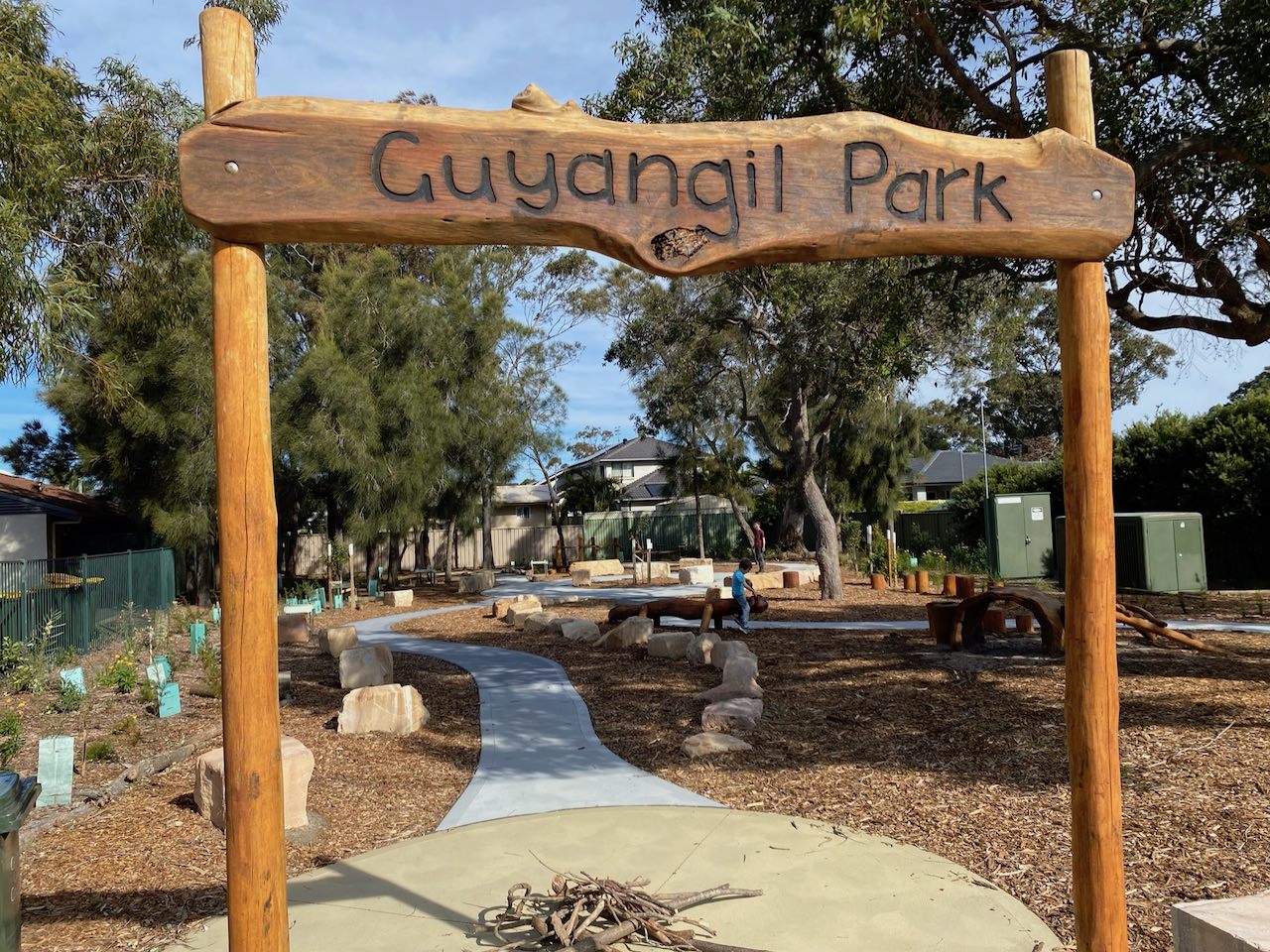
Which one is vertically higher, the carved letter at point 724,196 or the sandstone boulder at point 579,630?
the carved letter at point 724,196

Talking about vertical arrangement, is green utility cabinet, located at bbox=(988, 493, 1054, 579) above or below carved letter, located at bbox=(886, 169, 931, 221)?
below

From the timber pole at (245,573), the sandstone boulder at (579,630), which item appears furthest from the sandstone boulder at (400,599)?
the timber pole at (245,573)

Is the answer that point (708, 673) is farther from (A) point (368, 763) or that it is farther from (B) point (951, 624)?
(A) point (368, 763)

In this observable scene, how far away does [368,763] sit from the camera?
22.9 ft

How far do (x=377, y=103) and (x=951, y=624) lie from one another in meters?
9.43

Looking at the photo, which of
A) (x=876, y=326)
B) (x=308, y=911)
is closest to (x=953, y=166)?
(x=308, y=911)

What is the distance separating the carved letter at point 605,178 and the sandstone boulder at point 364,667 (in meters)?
7.71

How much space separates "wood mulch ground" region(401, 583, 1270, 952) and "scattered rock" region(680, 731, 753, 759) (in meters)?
0.13

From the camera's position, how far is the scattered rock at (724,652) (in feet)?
32.5

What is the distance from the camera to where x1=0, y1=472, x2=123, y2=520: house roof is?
65.8 feet

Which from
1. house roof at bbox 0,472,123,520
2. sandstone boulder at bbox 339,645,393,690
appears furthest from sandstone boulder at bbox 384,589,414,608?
sandstone boulder at bbox 339,645,393,690

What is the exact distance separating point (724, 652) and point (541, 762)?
3718 millimetres

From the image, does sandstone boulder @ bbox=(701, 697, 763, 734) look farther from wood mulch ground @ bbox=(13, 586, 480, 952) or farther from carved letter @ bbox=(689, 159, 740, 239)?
carved letter @ bbox=(689, 159, 740, 239)

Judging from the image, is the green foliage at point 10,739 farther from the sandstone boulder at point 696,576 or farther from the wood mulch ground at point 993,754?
the sandstone boulder at point 696,576
